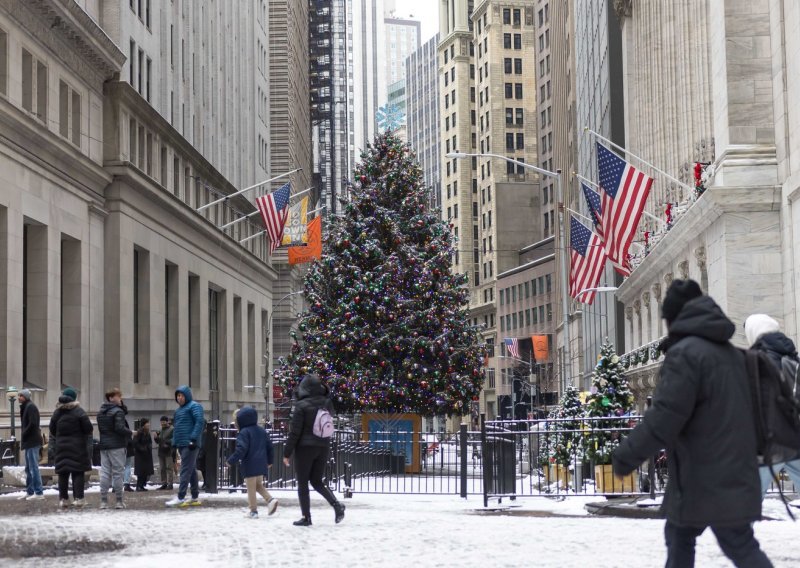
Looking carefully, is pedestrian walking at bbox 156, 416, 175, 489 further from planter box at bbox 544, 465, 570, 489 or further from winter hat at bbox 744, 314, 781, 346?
winter hat at bbox 744, 314, 781, 346

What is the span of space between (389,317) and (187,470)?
19.6m

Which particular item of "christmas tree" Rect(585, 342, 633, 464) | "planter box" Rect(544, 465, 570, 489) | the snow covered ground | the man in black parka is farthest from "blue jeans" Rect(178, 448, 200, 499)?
the man in black parka

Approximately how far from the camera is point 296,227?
163ft

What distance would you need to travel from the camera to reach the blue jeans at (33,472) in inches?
870

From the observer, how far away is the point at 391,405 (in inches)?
1572

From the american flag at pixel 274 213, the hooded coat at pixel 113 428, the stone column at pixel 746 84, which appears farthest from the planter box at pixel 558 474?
the american flag at pixel 274 213

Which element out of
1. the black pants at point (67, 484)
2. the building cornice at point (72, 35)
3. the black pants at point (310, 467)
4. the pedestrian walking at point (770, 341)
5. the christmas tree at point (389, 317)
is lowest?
the black pants at point (67, 484)

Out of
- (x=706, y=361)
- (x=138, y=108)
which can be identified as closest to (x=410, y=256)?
(x=138, y=108)

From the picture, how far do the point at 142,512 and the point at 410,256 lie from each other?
21790mm

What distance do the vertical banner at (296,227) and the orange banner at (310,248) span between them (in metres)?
1.43

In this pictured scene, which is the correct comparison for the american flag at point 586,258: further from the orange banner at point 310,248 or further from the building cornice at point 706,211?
the orange banner at point 310,248

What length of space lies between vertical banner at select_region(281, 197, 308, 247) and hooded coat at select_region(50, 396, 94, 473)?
29098 mm

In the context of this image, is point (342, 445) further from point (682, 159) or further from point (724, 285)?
point (682, 159)

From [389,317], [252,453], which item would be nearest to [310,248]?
[389,317]
